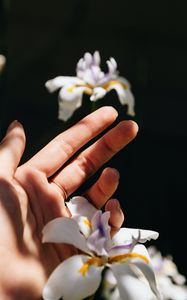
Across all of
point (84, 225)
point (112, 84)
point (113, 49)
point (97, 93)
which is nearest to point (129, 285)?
point (84, 225)

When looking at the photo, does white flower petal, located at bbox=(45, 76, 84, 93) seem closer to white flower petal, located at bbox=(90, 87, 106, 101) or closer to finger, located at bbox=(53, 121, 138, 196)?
white flower petal, located at bbox=(90, 87, 106, 101)

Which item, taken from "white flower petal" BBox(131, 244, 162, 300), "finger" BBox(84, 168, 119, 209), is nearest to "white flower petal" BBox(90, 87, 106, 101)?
"finger" BBox(84, 168, 119, 209)

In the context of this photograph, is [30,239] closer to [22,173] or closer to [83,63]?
[22,173]

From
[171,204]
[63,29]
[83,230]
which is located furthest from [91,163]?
[63,29]

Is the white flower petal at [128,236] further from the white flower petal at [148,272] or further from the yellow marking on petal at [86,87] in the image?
the yellow marking on petal at [86,87]

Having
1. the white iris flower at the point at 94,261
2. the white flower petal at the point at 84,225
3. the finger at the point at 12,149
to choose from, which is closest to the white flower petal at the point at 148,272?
the white iris flower at the point at 94,261

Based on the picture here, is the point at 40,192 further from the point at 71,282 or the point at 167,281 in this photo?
the point at 167,281
